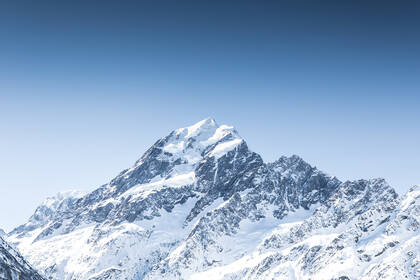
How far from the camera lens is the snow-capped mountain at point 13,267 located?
3886 inches

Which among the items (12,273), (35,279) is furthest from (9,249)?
(12,273)

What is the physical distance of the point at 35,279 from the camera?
112m

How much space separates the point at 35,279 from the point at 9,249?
429 inches

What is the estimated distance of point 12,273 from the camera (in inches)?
3962

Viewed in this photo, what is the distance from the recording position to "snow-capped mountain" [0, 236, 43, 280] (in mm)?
98706

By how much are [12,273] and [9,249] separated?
18.3 m

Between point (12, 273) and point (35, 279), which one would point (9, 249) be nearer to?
point (35, 279)

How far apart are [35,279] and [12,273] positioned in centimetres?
1216

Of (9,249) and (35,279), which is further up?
(9,249)

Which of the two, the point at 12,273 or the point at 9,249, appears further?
the point at 9,249

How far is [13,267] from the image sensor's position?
103688 millimetres

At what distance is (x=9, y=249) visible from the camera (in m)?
117

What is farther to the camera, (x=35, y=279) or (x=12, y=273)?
(x=35, y=279)
